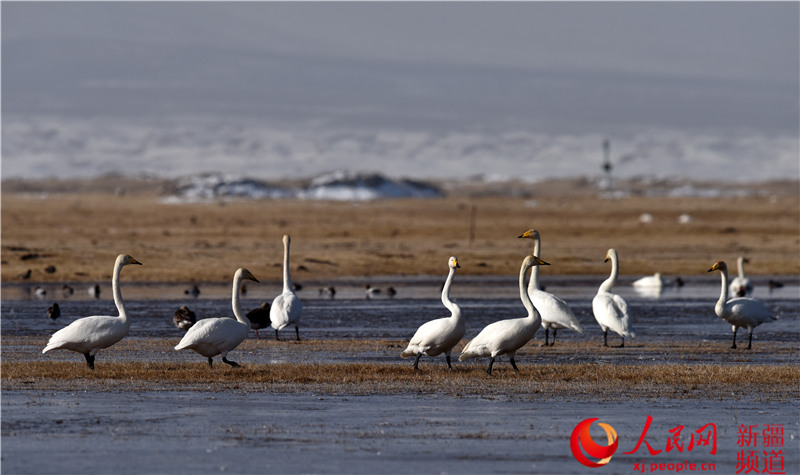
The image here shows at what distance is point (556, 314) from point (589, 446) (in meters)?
8.25

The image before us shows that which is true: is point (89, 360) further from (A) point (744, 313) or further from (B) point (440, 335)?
(A) point (744, 313)

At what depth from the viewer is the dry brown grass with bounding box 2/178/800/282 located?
3766cm

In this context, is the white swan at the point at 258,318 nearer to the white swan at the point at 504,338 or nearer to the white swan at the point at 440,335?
the white swan at the point at 440,335

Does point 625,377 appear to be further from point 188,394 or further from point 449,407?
point 188,394

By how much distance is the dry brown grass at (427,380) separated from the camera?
523 inches

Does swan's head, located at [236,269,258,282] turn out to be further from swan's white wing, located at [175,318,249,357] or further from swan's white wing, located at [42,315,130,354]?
swan's white wing, located at [42,315,130,354]

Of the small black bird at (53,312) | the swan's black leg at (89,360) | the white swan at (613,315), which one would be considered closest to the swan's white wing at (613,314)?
the white swan at (613,315)

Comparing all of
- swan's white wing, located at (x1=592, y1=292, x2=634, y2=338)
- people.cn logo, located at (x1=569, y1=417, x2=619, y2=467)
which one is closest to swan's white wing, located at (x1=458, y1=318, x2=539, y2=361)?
people.cn logo, located at (x1=569, y1=417, x2=619, y2=467)

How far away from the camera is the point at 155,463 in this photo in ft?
31.2

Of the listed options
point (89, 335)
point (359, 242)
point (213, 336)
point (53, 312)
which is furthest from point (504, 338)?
point (359, 242)

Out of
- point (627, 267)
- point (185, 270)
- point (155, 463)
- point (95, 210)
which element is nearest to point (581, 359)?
point (155, 463)

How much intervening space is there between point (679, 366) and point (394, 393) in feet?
13.9

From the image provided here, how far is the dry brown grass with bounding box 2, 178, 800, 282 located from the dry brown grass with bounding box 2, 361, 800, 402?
1970 centimetres

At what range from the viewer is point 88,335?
14312mm
